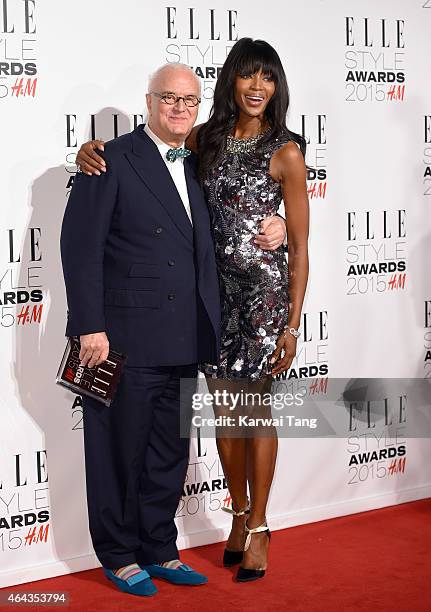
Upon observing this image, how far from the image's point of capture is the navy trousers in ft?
10.3

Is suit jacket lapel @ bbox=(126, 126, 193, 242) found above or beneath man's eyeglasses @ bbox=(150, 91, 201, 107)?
beneath

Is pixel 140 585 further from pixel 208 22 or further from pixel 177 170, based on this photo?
pixel 208 22

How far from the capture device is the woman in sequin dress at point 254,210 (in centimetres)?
317

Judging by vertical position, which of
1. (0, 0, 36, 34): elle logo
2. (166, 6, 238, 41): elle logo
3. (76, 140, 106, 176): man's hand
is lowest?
(76, 140, 106, 176): man's hand

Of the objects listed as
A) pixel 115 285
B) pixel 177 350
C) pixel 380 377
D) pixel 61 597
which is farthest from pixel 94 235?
pixel 380 377

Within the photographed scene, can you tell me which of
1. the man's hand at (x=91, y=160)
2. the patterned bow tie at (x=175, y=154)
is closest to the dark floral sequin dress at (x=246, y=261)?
the patterned bow tie at (x=175, y=154)

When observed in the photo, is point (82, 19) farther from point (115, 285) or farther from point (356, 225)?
point (356, 225)

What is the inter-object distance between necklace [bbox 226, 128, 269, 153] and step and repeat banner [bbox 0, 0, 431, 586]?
44cm

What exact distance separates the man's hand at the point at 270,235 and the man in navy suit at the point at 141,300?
16 cm

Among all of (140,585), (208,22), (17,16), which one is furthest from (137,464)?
(208,22)

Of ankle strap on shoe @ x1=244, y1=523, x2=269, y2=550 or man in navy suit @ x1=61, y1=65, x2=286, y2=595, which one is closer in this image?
man in navy suit @ x1=61, y1=65, x2=286, y2=595

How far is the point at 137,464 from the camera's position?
3.23m

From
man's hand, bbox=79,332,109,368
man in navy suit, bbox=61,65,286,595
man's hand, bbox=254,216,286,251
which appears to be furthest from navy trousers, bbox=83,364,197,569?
man's hand, bbox=254,216,286,251

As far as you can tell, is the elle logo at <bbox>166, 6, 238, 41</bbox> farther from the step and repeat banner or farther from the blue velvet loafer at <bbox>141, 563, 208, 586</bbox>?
the blue velvet loafer at <bbox>141, 563, 208, 586</bbox>
